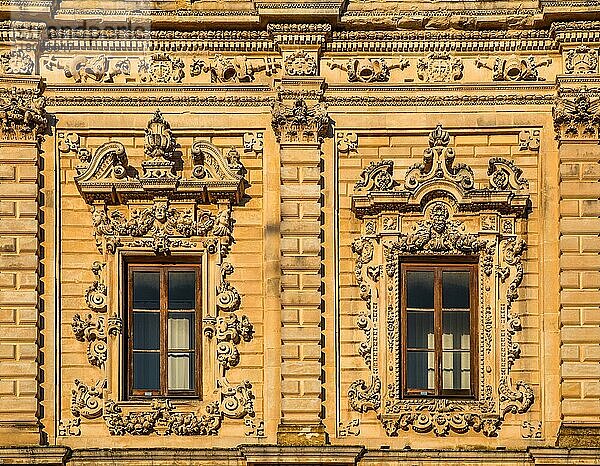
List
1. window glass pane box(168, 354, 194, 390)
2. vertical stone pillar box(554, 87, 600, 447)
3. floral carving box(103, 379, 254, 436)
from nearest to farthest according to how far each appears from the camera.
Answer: vertical stone pillar box(554, 87, 600, 447) < floral carving box(103, 379, 254, 436) < window glass pane box(168, 354, 194, 390)

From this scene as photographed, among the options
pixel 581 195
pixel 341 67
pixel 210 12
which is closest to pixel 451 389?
pixel 581 195

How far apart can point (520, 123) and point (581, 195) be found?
1.32 metres

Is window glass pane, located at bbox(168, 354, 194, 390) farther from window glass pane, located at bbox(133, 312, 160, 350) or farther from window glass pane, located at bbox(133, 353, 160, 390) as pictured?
window glass pane, located at bbox(133, 312, 160, 350)

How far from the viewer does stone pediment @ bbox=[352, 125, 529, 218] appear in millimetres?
19938

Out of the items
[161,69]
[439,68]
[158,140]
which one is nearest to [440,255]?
[439,68]

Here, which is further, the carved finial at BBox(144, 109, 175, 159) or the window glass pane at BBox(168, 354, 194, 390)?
the window glass pane at BBox(168, 354, 194, 390)

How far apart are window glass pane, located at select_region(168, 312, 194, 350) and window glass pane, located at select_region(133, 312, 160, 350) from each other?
191mm

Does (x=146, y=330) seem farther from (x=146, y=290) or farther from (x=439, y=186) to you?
(x=439, y=186)

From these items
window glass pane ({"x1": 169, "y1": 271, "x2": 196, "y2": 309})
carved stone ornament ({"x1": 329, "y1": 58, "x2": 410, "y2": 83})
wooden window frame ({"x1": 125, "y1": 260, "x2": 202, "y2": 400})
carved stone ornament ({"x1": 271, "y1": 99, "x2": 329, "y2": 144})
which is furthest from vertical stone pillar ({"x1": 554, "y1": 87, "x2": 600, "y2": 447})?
window glass pane ({"x1": 169, "y1": 271, "x2": 196, "y2": 309})

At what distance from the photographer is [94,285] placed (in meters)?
19.9

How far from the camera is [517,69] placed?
2023cm

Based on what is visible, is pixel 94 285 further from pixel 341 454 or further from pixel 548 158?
pixel 548 158

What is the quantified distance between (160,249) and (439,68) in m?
4.63

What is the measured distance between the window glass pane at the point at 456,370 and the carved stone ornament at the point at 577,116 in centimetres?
331
